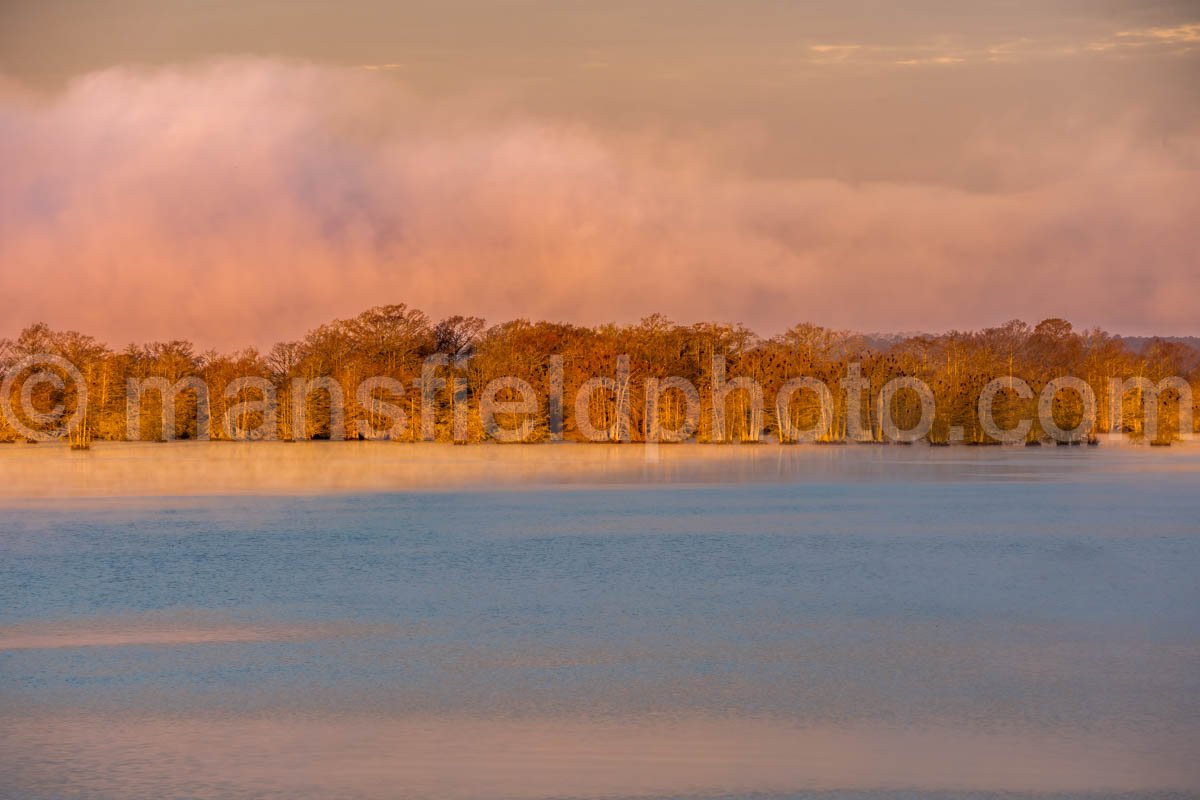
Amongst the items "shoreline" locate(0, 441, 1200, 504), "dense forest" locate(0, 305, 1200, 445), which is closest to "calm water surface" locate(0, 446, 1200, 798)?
"shoreline" locate(0, 441, 1200, 504)

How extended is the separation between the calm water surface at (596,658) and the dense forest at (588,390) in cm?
4320

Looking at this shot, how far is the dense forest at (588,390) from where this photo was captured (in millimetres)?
63344

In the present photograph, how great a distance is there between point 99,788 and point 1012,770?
468cm

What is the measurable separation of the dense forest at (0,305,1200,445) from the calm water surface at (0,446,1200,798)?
4320 centimetres

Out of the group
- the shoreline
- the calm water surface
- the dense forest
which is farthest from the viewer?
the dense forest

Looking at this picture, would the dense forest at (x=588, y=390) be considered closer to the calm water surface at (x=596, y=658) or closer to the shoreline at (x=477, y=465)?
the shoreline at (x=477, y=465)

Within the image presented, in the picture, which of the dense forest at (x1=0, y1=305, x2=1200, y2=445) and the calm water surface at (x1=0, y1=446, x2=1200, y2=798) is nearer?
the calm water surface at (x1=0, y1=446, x2=1200, y2=798)

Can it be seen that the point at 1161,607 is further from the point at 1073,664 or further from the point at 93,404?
the point at 93,404

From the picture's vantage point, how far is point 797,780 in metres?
6.90

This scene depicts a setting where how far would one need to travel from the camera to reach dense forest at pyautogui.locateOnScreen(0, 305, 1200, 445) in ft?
208

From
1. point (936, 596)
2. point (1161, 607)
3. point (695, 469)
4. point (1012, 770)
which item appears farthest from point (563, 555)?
point (695, 469)

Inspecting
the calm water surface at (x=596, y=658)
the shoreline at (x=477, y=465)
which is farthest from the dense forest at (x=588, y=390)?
the calm water surface at (x=596, y=658)

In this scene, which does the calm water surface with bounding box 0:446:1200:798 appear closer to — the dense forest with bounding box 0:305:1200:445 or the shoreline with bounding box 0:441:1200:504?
the shoreline with bounding box 0:441:1200:504

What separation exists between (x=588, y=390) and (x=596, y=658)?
192 ft
